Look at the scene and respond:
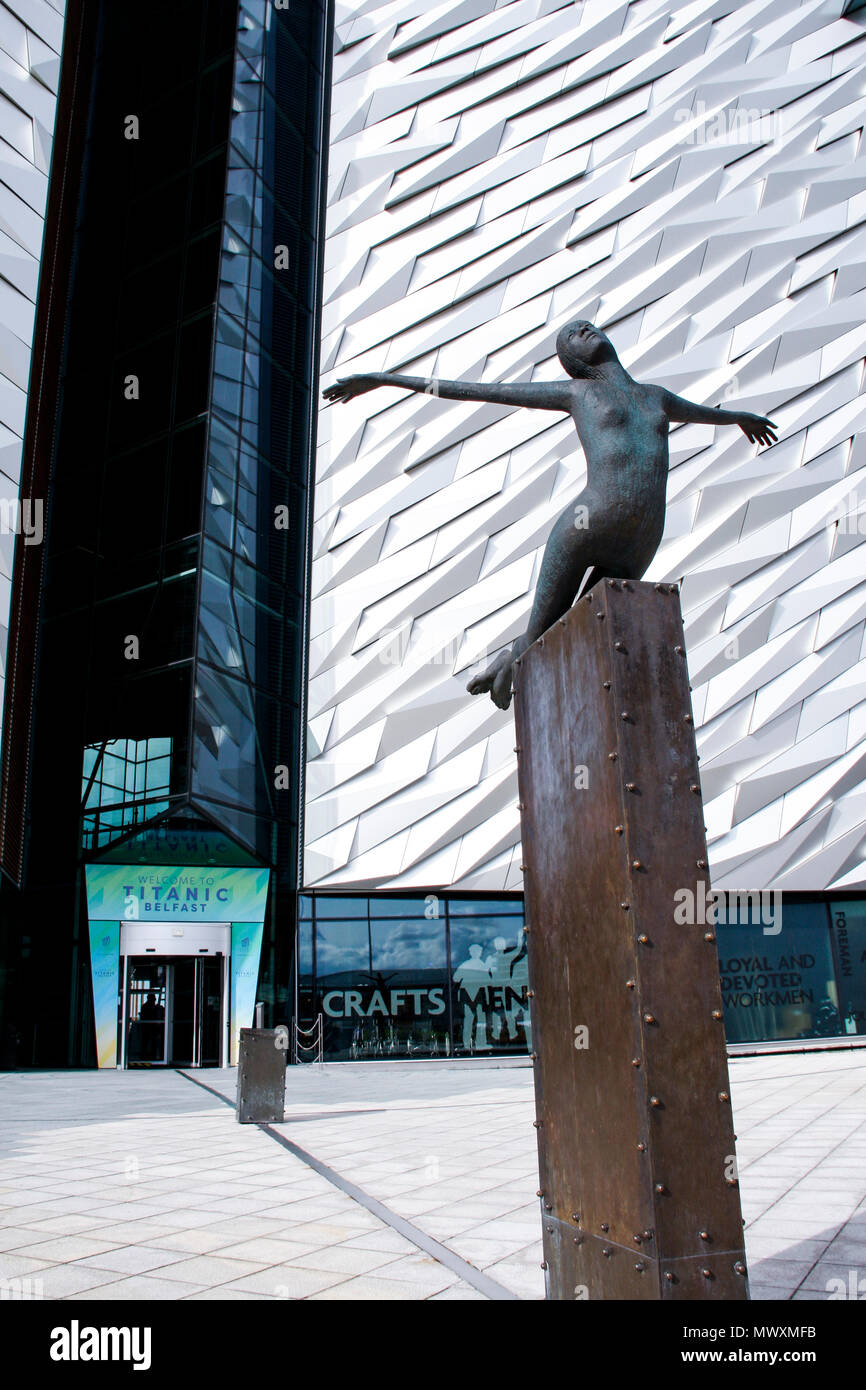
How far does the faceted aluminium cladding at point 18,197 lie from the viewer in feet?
56.4

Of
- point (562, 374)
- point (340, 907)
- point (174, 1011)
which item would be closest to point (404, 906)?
point (340, 907)

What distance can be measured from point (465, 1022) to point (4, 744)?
38.5 feet

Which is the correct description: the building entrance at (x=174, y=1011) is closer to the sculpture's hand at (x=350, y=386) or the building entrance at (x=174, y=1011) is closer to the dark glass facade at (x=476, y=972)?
the dark glass facade at (x=476, y=972)

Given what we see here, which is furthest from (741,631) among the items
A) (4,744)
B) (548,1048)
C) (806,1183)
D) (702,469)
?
(548,1048)

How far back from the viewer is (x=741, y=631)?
73.5 ft

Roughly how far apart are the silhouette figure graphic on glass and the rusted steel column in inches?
10.6

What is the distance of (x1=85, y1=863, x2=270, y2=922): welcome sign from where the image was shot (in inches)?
882

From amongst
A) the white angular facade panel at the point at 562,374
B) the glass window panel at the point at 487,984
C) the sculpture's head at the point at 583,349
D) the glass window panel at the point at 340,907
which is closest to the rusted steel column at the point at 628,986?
the sculpture's head at the point at 583,349

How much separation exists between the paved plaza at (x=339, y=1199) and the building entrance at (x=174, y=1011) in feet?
29.7

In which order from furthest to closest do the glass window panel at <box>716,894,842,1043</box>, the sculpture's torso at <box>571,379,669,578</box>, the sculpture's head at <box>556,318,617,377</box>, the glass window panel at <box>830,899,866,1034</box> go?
1. the glass window panel at <box>830,899,866,1034</box>
2. the glass window panel at <box>716,894,842,1043</box>
3. the sculpture's head at <box>556,318,617,377</box>
4. the sculpture's torso at <box>571,379,669,578</box>

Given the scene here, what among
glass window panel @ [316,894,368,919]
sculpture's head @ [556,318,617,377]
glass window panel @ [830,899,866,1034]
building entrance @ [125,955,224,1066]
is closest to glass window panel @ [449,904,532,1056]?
glass window panel @ [316,894,368,919]

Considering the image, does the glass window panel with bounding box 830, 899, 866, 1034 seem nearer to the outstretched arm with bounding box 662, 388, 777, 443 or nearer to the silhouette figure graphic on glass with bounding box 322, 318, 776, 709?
the outstretched arm with bounding box 662, 388, 777, 443

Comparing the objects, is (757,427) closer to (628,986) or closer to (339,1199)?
(628,986)

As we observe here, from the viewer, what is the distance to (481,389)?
414 cm
